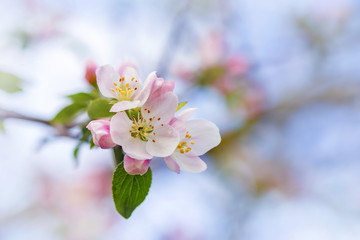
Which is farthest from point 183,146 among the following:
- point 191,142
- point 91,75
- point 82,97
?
point 91,75

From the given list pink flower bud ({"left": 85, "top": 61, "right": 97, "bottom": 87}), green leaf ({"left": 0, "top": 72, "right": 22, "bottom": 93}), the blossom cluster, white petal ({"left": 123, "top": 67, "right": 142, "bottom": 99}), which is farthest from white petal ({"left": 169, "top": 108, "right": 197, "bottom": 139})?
green leaf ({"left": 0, "top": 72, "right": 22, "bottom": 93})

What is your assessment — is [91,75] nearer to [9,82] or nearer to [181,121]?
Answer: [9,82]

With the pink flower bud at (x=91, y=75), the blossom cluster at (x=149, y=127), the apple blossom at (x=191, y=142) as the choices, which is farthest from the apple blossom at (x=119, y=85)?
the pink flower bud at (x=91, y=75)

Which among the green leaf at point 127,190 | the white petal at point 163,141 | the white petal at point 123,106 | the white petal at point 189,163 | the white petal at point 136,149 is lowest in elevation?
the green leaf at point 127,190

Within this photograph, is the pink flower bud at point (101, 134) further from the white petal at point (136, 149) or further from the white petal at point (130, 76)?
the white petal at point (130, 76)

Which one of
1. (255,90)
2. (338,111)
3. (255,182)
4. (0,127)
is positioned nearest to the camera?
(0,127)

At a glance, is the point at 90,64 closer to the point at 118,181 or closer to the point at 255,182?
the point at 118,181

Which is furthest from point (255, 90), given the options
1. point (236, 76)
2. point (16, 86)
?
point (16, 86)
